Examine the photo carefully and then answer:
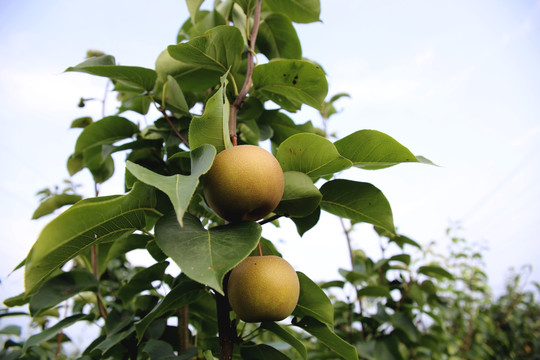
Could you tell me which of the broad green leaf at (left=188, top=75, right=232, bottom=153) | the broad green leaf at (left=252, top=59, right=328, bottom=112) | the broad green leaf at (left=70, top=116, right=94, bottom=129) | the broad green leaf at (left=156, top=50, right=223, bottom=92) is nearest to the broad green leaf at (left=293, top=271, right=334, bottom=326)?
the broad green leaf at (left=188, top=75, right=232, bottom=153)

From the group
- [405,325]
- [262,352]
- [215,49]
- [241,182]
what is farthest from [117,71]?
[405,325]

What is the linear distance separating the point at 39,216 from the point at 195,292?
2.58 feet

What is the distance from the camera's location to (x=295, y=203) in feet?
2.42

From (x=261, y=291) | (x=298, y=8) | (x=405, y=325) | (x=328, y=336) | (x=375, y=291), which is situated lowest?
(x=405, y=325)

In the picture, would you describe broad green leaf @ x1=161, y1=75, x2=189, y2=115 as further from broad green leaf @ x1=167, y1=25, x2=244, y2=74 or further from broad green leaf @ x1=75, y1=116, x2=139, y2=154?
broad green leaf @ x1=75, y1=116, x2=139, y2=154

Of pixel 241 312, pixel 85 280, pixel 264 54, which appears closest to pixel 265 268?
pixel 241 312

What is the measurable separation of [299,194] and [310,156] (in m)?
0.08

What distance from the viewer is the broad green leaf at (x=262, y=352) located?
2.69 feet

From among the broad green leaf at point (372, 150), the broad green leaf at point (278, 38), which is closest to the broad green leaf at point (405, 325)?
the broad green leaf at point (372, 150)

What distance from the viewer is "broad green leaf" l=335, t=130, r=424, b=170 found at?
726 mm

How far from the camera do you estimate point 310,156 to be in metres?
0.75

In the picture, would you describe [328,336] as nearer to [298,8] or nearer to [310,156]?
[310,156]

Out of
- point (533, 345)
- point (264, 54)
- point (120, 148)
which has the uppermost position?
point (264, 54)

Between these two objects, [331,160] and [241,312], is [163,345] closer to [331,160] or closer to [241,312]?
[241,312]
